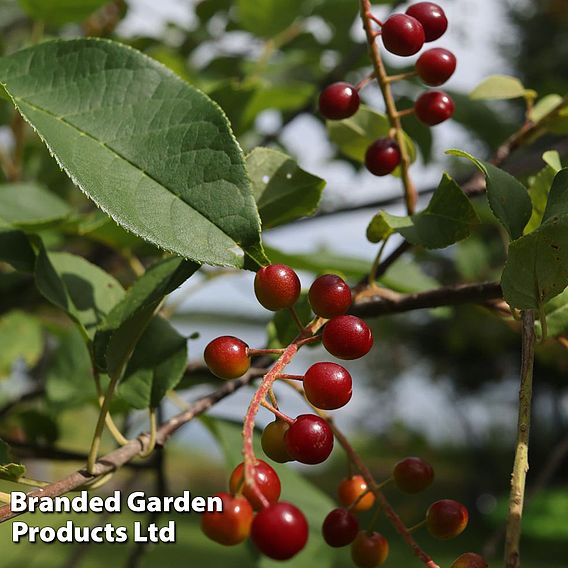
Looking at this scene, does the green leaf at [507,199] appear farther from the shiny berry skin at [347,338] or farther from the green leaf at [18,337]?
the green leaf at [18,337]

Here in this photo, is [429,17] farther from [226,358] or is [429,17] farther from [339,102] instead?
[226,358]

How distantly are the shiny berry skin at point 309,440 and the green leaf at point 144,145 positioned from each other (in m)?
0.08

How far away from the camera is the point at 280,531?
0.82ft

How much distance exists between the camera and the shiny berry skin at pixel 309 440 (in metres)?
0.30

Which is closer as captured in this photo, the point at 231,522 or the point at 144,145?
the point at 231,522

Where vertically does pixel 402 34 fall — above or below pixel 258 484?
above

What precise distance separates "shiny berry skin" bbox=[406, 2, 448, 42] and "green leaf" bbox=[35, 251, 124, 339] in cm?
28

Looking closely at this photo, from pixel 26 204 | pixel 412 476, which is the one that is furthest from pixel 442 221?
pixel 26 204

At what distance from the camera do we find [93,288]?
0.54m

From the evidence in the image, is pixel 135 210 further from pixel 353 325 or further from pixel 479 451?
pixel 479 451

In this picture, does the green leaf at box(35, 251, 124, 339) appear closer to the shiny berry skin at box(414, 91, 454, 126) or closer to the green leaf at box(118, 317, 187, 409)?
the green leaf at box(118, 317, 187, 409)

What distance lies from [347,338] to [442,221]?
0.13 metres

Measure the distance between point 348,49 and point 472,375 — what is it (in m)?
7.82

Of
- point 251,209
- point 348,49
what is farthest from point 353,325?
point 348,49
